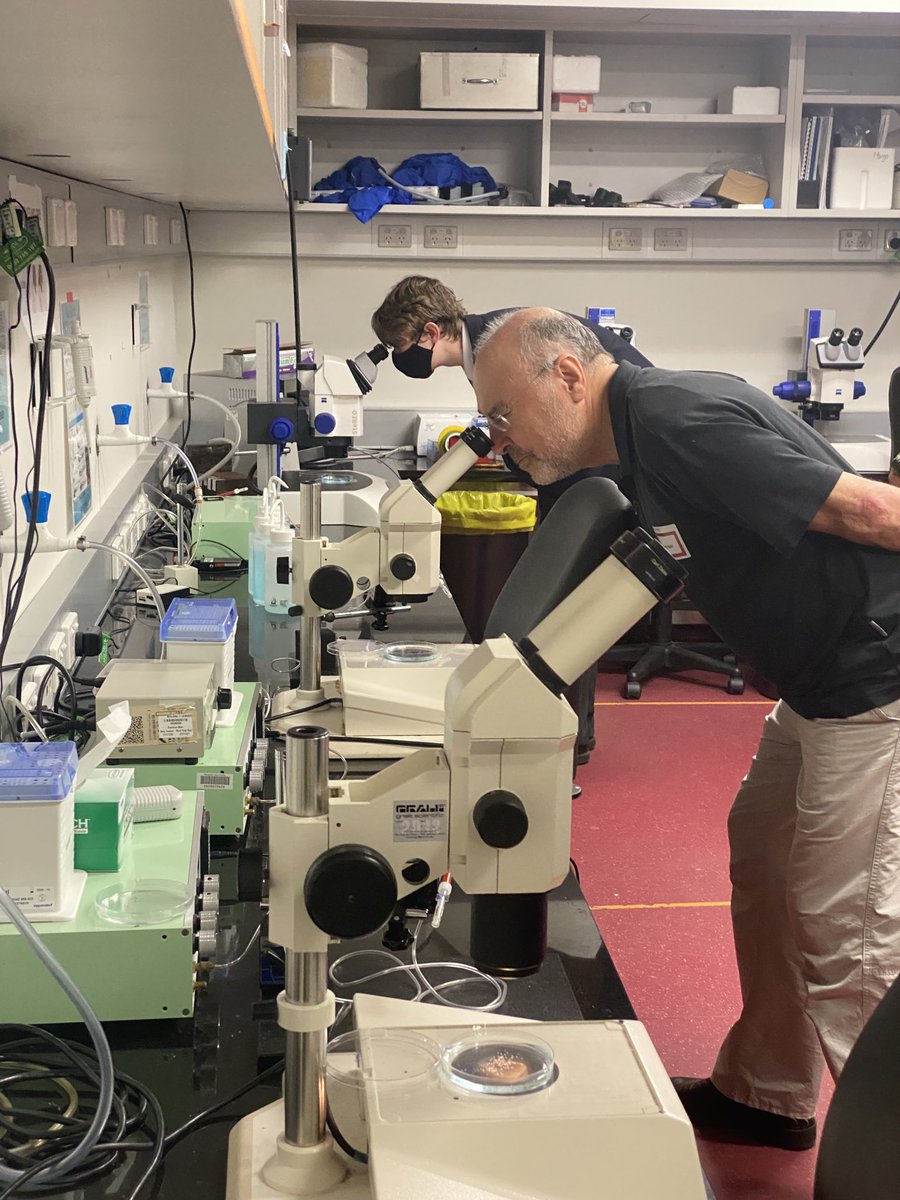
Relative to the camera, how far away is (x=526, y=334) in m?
1.72

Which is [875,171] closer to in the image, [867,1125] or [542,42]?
[542,42]

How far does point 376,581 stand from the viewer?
1.93m

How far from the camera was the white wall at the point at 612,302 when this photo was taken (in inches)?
205

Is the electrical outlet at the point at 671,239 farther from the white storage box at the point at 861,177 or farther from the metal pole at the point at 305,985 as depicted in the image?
the metal pole at the point at 305,985

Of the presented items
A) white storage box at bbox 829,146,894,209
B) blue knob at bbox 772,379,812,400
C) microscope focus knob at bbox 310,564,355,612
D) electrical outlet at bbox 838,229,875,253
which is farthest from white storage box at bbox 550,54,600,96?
microscope focus knob at bbox 310,564,355,612

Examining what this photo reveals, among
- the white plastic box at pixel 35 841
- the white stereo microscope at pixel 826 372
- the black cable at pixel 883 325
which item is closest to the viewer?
the white plastic box at pixel 35 841

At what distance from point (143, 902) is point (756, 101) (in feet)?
15.1

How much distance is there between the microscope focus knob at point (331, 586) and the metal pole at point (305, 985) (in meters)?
0.86

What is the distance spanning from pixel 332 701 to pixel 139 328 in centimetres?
226

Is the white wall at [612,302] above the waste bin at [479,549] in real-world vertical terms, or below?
above

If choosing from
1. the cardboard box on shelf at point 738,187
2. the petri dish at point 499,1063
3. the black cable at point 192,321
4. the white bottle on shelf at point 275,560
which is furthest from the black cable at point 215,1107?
the cardboard box on shelf at point 738,187

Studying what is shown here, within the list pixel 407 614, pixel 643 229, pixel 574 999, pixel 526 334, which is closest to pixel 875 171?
pixel 643 229

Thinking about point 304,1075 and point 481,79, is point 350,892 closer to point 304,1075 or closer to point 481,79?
point 304,1075

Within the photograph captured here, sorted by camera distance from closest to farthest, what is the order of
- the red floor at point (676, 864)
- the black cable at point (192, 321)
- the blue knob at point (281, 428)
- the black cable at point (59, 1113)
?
the black cable at point (59, 1113) → the red floor at point (676, 864) → the blue knob at point (281, 428) → the black cable at point (192, 321)
